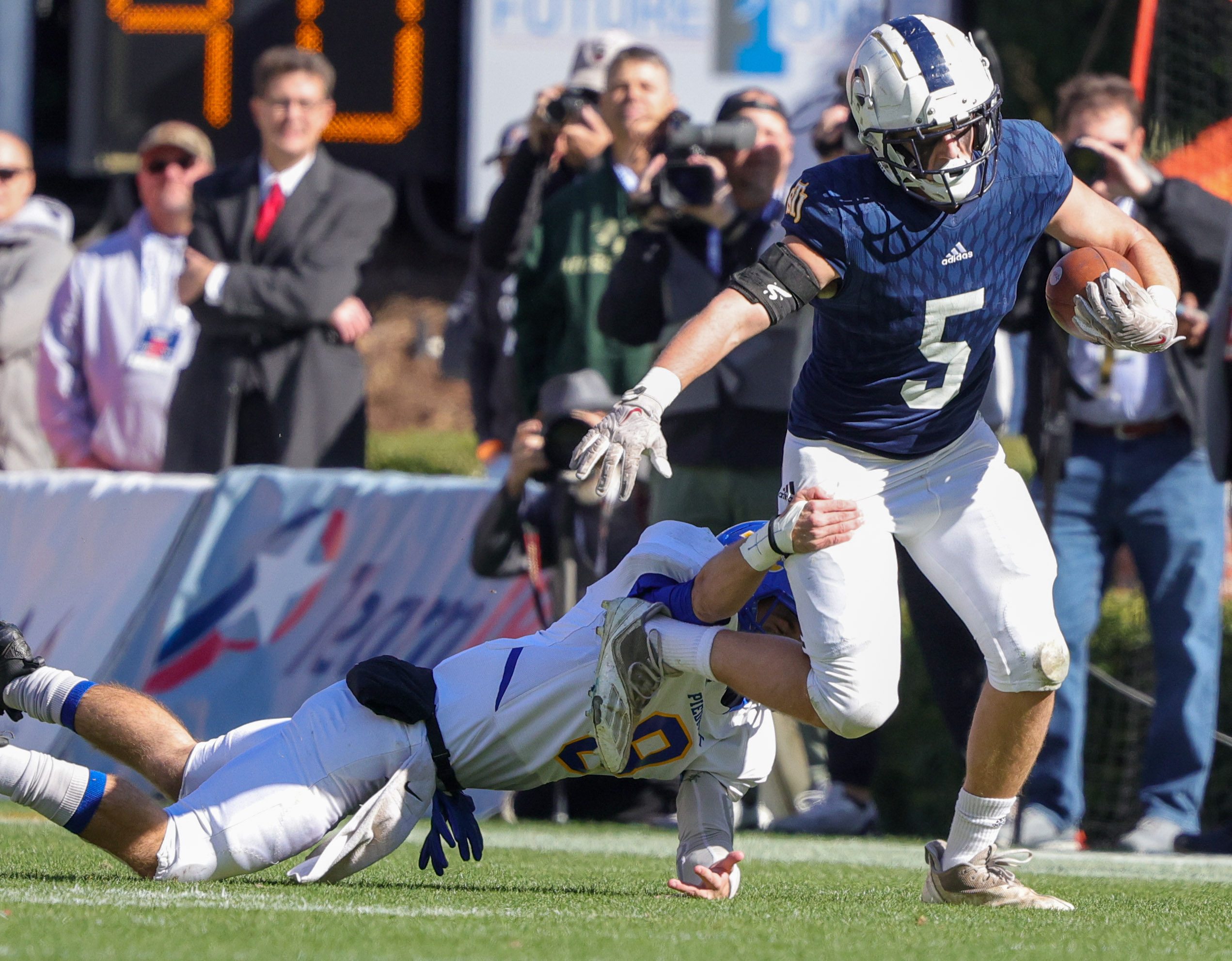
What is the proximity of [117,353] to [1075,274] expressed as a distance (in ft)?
15.4

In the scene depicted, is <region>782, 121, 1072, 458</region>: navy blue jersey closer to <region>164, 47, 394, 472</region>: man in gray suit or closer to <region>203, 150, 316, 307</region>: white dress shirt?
<region>164, 47, 394, 472</region>: man in gray suit

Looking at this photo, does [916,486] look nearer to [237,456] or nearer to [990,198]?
[990,198]

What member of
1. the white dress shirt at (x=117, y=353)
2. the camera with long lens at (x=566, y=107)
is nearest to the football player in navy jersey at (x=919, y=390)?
the camera with long lens at (x=566, y=107)

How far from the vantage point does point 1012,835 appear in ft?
20.3

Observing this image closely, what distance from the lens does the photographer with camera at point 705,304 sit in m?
6.25

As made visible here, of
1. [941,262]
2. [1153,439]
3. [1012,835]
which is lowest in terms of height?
[1012,835]

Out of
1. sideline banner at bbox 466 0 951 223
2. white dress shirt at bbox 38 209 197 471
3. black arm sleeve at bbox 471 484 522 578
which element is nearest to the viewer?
black arm sleeve at bbox 471 484 522 578

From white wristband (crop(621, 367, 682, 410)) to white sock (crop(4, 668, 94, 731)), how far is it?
4.96ft

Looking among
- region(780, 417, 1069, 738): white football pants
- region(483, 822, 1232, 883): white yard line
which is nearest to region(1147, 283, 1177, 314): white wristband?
region(780, 417, 1069, 738): white football pants

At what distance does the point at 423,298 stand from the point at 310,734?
9909 millimetres

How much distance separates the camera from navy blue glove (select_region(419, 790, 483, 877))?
14.2 ft

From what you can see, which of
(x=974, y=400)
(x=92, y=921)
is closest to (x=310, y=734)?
(x=92, y=921)

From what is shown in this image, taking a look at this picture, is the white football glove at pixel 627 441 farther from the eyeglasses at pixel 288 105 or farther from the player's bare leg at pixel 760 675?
the eyeglasses at pixel 288 105

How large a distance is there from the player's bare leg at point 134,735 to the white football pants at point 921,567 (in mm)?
1490
